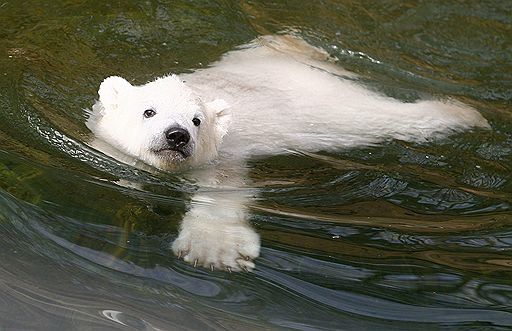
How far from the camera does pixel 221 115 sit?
16.3 feet

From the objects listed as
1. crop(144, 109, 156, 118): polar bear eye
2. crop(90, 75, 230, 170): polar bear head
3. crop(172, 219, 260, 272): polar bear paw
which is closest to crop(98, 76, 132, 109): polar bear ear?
crop(90, 75, 230, 170): polar bear head

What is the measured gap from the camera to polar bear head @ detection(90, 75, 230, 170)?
4500mm

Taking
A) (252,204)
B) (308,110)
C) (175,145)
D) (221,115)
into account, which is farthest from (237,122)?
Answer: (252,204)

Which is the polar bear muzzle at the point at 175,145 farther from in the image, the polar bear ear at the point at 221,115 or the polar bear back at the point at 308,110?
the polar bear back at the point at 308,110

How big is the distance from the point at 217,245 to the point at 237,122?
1.50 metres

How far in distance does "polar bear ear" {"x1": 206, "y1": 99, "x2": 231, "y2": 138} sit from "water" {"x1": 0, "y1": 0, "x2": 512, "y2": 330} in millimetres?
295

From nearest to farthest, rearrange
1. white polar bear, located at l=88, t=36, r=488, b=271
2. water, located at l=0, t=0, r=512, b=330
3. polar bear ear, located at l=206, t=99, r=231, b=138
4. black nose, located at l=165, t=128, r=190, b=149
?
water, located at l=0, t=0, r=512, b=330 < white polar bear, located at l=88, t=36, r=488, b=271 < black nose, located at l=165, t=128, r=190, b=149 < polar bear ear, located at l=206, t=99, r=231, b=138

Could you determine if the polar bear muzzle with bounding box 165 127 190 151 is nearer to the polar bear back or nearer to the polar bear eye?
the polar bear eye

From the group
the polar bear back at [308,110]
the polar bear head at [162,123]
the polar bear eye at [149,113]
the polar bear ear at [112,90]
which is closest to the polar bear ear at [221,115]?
the polar bear head at [162,123]

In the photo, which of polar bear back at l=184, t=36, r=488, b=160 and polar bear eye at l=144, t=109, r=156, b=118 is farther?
polar bear back at l=184, t=36, r=488, b=160

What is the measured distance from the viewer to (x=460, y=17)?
24.3 ft

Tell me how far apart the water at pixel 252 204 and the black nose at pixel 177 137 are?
223 mm

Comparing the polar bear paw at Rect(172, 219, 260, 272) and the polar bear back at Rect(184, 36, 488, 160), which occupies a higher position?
the polar bear back at Rect(184, 36, 488, 160)

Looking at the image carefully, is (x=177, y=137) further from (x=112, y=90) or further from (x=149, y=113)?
(x=112, y=90)
